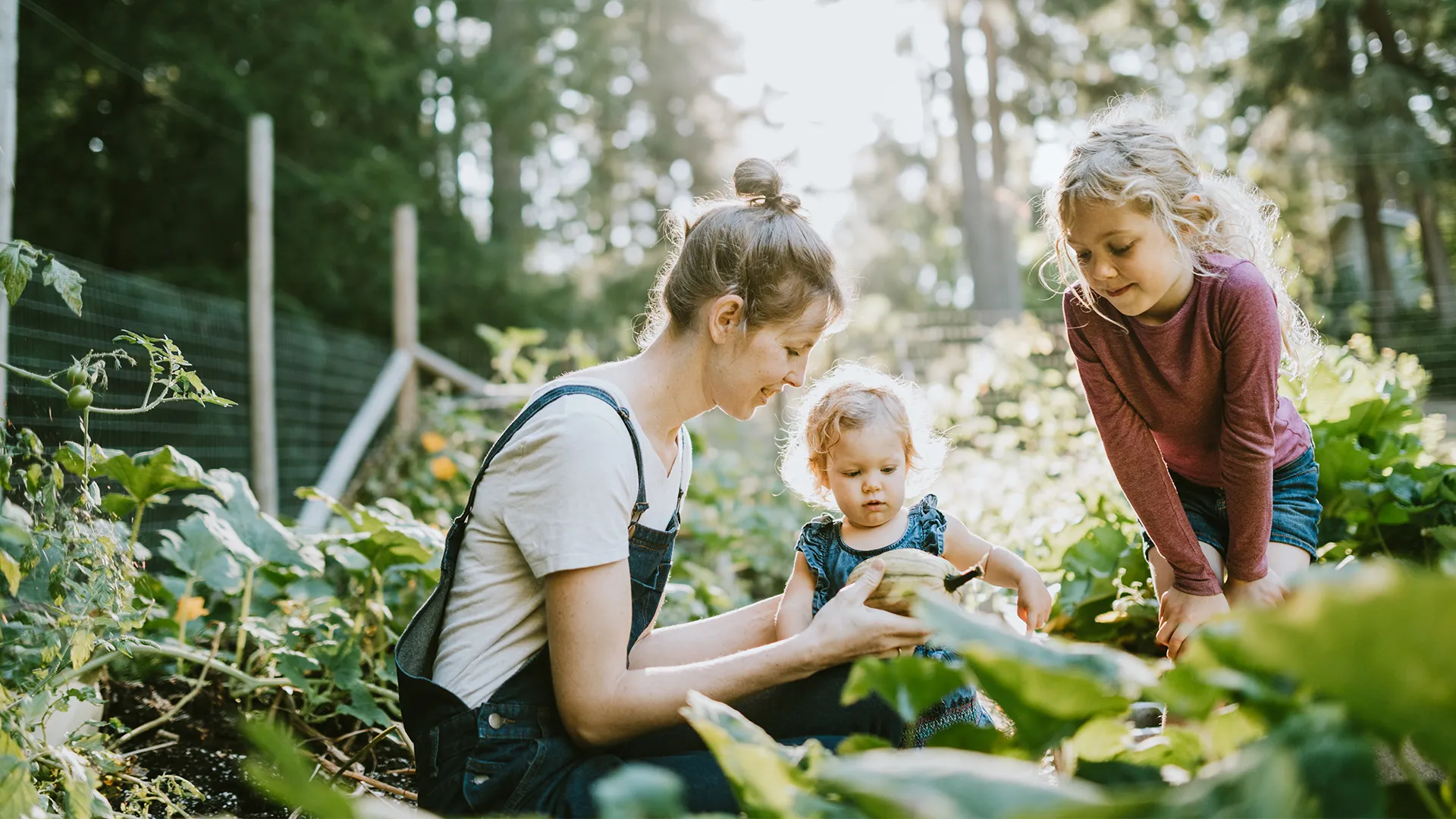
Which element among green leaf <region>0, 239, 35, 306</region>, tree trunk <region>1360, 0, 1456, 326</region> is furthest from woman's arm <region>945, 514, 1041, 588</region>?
tree trunk <region>1360, 0, 1456, 326</region>

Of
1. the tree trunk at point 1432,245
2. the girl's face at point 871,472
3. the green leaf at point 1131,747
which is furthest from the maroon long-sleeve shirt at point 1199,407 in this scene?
the tree trunk at point 1432,245

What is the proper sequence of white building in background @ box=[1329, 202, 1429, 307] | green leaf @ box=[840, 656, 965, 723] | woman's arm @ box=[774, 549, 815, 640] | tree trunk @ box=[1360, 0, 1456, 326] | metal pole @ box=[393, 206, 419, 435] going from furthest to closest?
1. white building in background @ box=[1329, 202, 1429, 307]
2. tree trunk @ box=[1360, 0, 1456, 326]
3. metal pole @ box=[393, 206, 419, 435]
4. woman's arm @ box=[774, 549, 815, 640]
5. green leaf @ box=[840, 656, 965, 723]

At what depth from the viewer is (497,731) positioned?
5.12 ft

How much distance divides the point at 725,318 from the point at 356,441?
362 cm

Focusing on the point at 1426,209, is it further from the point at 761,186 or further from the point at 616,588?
the point at 616,588

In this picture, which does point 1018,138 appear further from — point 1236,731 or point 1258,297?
point 1236,731

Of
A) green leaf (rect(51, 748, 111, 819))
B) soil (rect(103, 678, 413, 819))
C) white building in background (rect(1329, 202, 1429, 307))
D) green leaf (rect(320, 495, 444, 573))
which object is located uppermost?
white building in background (rect(1329, 202, 1429, 307))

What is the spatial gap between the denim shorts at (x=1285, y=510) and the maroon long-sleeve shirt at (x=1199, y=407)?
3cm

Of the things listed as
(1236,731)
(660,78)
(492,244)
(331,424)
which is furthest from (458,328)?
(1236,731)

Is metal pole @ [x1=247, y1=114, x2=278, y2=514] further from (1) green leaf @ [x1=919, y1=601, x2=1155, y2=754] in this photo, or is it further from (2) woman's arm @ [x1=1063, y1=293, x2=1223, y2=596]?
(1) green leaf @ [x1=919, y1=601, x2=1155, y2=754]

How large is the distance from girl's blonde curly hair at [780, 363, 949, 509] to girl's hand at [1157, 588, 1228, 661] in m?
0.52

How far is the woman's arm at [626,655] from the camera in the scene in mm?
1511

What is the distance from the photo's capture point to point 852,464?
2059 mm

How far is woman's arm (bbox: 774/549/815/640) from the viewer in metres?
1.99
